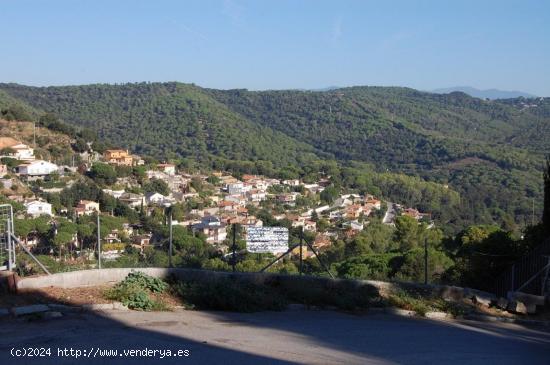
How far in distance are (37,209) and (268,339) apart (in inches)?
933

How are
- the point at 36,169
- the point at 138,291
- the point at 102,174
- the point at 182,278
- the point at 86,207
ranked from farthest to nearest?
the point at 102,174 < the point at 36,169 < the point at 86,207 < the point at 182,278 < the point at 138,291

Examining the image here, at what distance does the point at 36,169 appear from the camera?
40344 millimetres

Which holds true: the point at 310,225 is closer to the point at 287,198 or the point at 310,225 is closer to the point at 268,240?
the point at 287,198

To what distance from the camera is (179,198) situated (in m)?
44.0

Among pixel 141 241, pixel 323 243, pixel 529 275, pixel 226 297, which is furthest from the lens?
pixel 323 243

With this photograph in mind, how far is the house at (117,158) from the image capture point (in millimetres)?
48688

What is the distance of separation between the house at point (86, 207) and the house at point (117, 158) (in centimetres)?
1486

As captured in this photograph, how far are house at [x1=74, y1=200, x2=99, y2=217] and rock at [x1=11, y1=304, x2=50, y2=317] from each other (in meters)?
22.1

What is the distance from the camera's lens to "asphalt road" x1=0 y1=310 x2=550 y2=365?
18.5 feet


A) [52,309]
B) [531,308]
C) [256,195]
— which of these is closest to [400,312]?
[531,308]

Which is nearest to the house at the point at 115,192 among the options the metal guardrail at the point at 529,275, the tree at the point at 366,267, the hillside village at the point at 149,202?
the hillside village at the point at 149,202

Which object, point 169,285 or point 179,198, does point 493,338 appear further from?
point 179,198

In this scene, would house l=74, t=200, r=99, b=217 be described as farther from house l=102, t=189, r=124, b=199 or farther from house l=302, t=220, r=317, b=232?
house l=302, t=220, r=317, b=232

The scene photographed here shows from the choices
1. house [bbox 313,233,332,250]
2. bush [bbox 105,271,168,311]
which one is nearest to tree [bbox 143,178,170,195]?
house [bbox 313,233,332,250]
